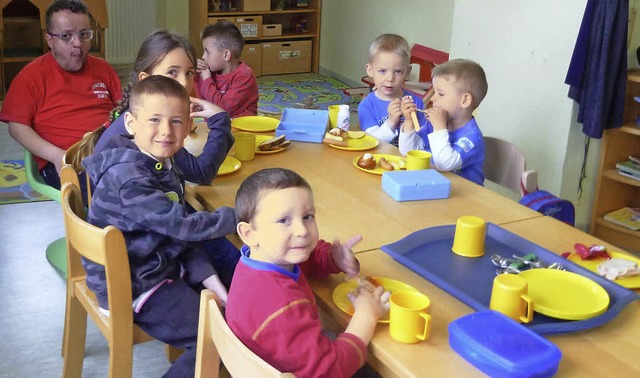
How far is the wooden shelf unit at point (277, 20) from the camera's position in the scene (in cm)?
650

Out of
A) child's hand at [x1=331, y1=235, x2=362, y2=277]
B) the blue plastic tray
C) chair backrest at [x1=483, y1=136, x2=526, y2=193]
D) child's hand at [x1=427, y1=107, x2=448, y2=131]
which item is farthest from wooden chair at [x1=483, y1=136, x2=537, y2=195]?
child's hand at [x1=331, y1=235, x2=362, y2=277]

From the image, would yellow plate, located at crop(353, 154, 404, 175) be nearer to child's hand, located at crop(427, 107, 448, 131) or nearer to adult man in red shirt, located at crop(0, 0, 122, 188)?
child's hand, located at crop(427, 107, 448, 131)

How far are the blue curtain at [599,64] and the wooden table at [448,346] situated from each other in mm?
1858

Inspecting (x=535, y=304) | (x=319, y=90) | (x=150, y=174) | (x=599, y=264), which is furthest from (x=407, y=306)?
(x=319, y=90)

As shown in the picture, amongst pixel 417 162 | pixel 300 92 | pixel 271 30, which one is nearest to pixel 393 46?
pixel 417 162

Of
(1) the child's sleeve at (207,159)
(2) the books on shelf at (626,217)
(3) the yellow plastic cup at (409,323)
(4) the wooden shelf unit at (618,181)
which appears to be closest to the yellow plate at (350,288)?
(3) the yellow plastic cup at (409,323)

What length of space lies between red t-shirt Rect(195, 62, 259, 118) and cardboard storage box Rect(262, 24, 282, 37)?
3.42m

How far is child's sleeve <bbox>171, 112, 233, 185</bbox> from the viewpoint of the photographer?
2104mm

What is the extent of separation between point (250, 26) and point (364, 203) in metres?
4.93

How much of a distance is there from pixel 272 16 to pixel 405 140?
4884 millimetres

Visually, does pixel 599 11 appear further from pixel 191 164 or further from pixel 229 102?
pixel 191 164

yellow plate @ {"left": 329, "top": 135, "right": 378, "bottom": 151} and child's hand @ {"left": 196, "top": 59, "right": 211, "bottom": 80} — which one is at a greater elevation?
child's hand @ {"left": 196, "top": 59, "right": 211, "bottom": 80}

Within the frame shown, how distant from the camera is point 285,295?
1365 millimetres

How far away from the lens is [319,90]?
6344 millimetres
